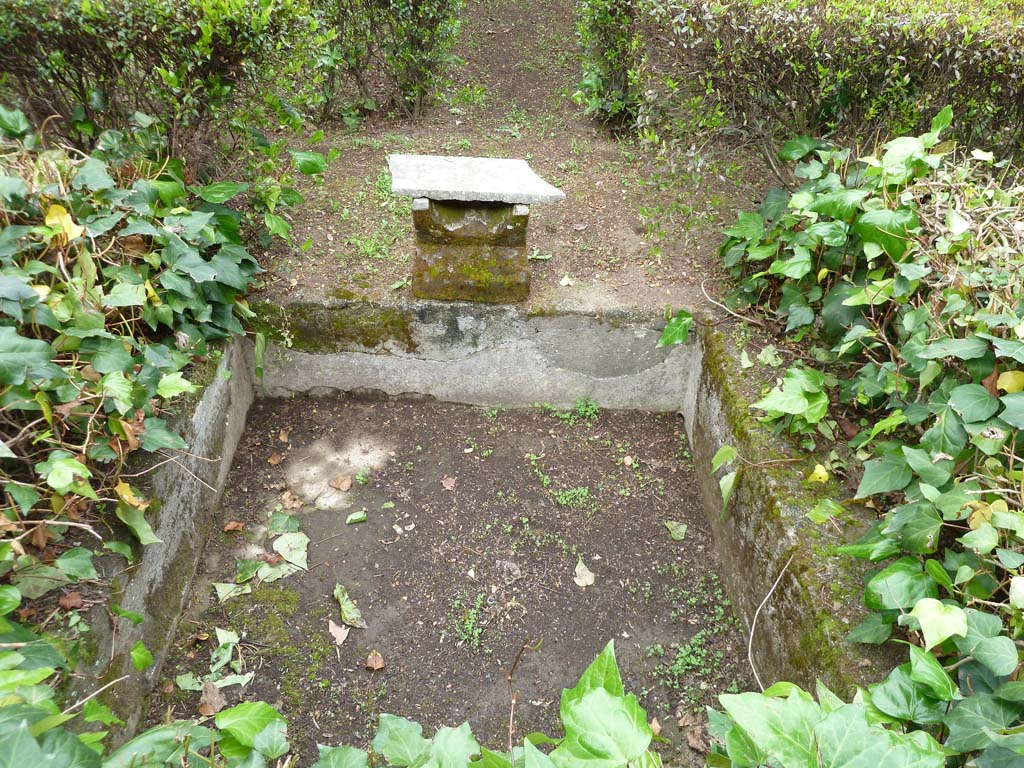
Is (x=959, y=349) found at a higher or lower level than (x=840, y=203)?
lower

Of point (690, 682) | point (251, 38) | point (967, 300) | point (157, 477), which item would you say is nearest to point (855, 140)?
point (967, 300)

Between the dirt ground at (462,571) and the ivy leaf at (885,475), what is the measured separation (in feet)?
2.64

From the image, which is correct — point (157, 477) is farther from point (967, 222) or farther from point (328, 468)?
point (967, 222)

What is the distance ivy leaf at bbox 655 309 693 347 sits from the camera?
3213 mm

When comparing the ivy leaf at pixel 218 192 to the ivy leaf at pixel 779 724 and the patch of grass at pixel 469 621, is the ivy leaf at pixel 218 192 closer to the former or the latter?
the patch of grass at pixel 469 621

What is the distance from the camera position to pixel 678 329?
3.22 m

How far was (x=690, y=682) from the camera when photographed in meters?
2.39

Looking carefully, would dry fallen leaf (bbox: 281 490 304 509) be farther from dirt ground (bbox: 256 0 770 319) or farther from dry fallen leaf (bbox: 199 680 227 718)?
dirt ground (bbox: 256 0 770 319)

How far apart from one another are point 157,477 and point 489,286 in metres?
1.69

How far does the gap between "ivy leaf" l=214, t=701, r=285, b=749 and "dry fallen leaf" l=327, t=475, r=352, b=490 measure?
146cm

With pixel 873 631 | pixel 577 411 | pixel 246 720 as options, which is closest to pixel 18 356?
pixel 246 720

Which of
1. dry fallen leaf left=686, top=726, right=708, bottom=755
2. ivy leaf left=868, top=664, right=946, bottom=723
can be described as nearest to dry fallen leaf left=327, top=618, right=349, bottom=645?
dry fallen leaf left=686, top=726, right=708, bottom=755

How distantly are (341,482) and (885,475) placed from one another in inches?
88.9

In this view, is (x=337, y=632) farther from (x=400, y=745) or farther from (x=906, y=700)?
(x=906, y=700)
